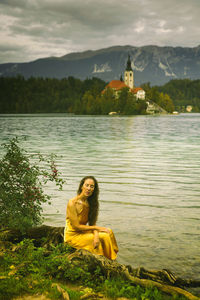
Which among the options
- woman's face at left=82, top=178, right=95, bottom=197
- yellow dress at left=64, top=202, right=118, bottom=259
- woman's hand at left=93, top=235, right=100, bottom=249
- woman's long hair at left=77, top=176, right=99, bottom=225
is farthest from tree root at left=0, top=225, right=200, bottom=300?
woman's face at left=82, top=178, right=95, bottom=197

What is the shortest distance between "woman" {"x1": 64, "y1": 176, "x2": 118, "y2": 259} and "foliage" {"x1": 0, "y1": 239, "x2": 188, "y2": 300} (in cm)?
32

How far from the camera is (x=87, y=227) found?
20.3ft

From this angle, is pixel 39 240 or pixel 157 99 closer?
pixel 39 240

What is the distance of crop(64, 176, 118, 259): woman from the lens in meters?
6.14

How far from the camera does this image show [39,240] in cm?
716

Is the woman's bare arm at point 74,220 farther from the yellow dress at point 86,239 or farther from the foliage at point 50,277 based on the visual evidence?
the foliage at point 50,277

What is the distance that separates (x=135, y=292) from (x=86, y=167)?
14.0 meters

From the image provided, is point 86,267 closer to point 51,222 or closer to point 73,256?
point 73,256

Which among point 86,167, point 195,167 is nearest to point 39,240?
point 86,167

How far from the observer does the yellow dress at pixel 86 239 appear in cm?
622

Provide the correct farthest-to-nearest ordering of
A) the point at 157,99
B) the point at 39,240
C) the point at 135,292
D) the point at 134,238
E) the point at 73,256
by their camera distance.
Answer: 1. the point at 157,99
2. the point at 134,238
3. the point at 39,240
4. the point at 73,256
5. the point at 135,292

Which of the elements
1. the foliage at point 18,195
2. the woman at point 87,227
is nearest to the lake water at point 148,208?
the woman at point 87,227

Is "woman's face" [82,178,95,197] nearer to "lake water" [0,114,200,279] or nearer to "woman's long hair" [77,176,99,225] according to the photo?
"woman's long hair" [77,176,99,225]

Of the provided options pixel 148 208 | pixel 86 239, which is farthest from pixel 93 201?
pixel 148 208
